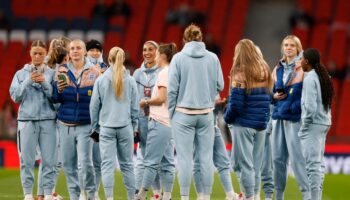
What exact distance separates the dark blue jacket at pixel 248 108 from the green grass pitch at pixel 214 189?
3.20 m

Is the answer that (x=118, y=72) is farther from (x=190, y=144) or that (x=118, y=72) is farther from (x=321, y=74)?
(x=321, y=74)

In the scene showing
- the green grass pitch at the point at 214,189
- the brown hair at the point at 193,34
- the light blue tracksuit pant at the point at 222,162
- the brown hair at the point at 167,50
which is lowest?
the green grass pitch at the point at 214,189

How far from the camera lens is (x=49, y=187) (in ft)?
45.7

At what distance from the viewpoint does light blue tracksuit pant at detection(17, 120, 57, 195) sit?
1397 centimetres

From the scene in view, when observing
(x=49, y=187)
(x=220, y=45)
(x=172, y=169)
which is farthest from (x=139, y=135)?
(x=220, y=45)

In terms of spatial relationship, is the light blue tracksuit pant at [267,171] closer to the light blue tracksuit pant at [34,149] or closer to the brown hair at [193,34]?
the brown hair at [193,34]

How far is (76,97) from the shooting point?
13.7 meters

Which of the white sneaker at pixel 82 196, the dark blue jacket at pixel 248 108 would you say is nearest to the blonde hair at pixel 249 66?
the dark blue jacket at pixel 248 108

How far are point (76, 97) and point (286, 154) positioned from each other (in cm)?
301

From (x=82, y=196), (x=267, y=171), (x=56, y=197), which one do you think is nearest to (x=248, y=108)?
(x=267, y=171)

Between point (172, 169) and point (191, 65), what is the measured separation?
7.05ft

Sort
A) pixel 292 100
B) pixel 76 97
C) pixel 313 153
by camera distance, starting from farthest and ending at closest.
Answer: pixel 76 97 → pixel 292 100 → pixel 313 153

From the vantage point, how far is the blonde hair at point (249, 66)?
42.3 feet

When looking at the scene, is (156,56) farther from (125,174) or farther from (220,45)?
(220,45)
